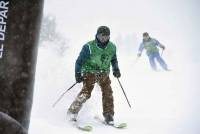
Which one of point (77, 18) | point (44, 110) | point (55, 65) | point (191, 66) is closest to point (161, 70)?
point (191, 66)

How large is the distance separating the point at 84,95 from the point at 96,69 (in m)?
0.27

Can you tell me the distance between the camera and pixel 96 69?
433cm

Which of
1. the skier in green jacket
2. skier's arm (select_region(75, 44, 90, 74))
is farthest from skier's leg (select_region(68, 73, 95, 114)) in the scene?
skier's arm (select_region(75, 44, 90, 74))

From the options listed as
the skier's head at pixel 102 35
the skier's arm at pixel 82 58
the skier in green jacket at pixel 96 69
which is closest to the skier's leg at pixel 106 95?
the skier in green jacket at pixel 96 69

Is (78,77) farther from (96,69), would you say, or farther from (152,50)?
(152,50)

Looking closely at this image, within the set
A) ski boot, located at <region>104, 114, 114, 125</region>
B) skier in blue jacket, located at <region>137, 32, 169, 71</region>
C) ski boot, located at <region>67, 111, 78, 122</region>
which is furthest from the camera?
skier in blue jacket, located at <region>137, 32, 169, 71</region>

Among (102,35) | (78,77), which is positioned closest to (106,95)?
(78,77)

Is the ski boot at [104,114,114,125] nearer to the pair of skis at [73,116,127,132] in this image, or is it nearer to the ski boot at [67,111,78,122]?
the pair of skis at [73,116,127,132]

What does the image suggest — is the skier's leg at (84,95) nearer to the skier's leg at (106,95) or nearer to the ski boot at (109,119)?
the skier's leg at (106,95)

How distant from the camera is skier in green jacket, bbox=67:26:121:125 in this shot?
425 centimetres

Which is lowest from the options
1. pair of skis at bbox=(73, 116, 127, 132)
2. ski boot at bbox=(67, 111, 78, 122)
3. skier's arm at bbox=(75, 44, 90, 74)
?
pair of skis at bbox=(73, 116, 127, 132)

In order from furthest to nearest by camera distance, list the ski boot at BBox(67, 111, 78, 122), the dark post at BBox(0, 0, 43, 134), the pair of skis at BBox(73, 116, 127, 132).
→ the ski boot at BBox(67, 111, 78, 122), the pair of skis at BBox(73, 116, 127, 132), the dark post at BBox(0, 0, 43, 134)

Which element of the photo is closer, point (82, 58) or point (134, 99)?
point (82, 58)

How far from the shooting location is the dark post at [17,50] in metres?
1.87
